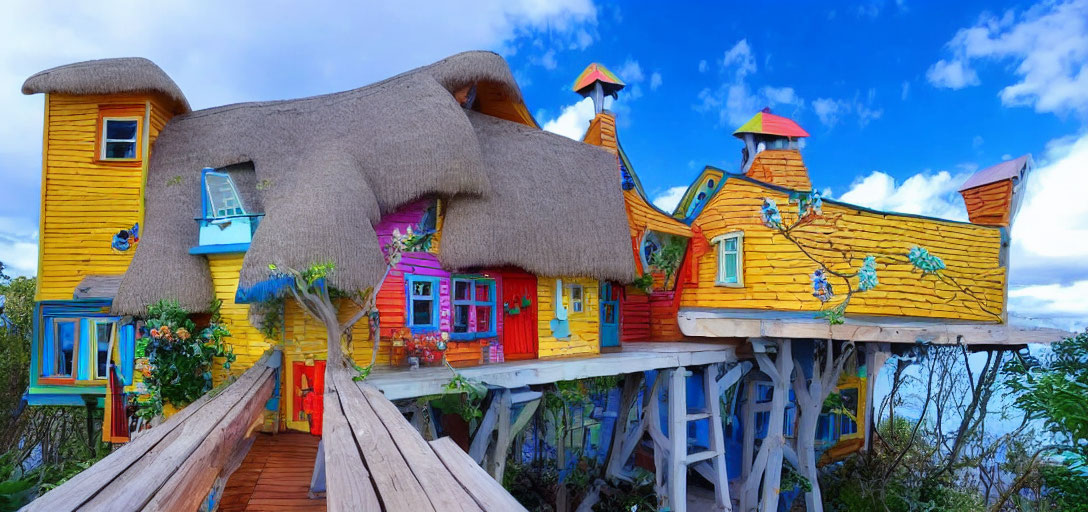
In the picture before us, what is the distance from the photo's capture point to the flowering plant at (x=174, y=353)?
294 inches

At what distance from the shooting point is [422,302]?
827 cm

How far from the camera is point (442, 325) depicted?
8.29 meters

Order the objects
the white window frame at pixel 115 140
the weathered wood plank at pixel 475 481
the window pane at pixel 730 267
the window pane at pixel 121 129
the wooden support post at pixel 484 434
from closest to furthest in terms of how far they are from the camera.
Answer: the weathered wood plank at pixel 475 481 < the wooden support post at pixel 484 434 < the white window frame at pixel 115 140 < the window pane at pixel 121 129 < the window pane at pixel 730 267

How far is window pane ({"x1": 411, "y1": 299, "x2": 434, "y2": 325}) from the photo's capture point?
8.15 meters

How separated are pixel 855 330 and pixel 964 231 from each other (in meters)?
3.47

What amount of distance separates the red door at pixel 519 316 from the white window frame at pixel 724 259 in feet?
12.9

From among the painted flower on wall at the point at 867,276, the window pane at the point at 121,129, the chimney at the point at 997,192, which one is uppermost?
the window pane at the point at 121,129

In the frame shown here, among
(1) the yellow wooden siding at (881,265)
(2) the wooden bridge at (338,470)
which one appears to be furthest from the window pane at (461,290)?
(1) the yellow wooden siding at (881,265)

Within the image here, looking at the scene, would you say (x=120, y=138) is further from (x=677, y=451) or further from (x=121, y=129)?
(x=677, y=451)

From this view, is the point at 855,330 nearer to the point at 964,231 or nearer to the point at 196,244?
the point at 964,231

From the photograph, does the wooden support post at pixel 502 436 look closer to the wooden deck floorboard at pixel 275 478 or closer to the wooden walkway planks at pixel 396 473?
the wooden deck floorboard at pixel 275 478

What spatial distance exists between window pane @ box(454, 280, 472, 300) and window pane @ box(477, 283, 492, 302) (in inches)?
7.9

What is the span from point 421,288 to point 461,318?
82 centimetres

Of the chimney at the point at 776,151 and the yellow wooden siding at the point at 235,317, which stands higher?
the chimney at the point at 776,151
